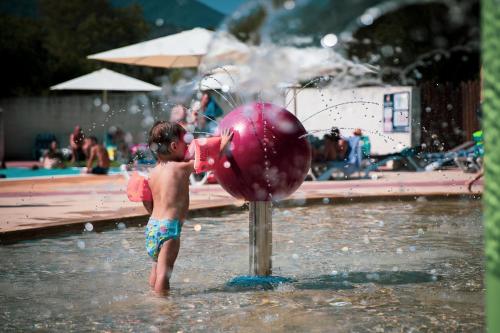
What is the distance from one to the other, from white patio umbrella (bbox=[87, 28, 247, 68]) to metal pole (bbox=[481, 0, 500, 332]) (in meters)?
15.7

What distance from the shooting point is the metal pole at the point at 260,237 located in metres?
5.54

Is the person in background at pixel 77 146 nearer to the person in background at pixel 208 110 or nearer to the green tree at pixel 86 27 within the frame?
the person in background at pixel 208 110

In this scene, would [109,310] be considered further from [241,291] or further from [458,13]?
[458,13]

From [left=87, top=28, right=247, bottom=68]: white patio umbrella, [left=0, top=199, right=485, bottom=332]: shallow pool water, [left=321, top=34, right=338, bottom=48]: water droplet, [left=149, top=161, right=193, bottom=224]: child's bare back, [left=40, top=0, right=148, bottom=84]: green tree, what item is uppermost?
[left=40, top=0, right=148, bottom=84]: green tree

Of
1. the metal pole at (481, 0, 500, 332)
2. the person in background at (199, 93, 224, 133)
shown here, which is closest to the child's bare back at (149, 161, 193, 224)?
the metal pole at (481, 0, 500, 332)

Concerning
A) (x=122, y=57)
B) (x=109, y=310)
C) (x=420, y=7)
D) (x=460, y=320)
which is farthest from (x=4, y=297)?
(x=420, y=7)

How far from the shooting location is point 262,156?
17.0 feet

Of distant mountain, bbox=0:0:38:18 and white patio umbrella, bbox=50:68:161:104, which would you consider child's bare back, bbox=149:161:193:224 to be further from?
distant mountain, bbox=0:0:38:18

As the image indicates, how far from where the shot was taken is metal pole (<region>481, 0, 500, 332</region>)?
5.50 feet

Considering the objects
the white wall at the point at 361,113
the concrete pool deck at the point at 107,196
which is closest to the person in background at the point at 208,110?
the concrete pool deck at the point at 107,196

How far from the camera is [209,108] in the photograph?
1488cm

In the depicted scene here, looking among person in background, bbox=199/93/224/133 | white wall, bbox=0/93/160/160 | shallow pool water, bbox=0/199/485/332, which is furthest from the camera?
white wall, bbox=0/93/160/160

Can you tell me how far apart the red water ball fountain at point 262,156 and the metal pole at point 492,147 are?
348 cm

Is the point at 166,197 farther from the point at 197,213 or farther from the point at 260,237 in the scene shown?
the point at 197,213
